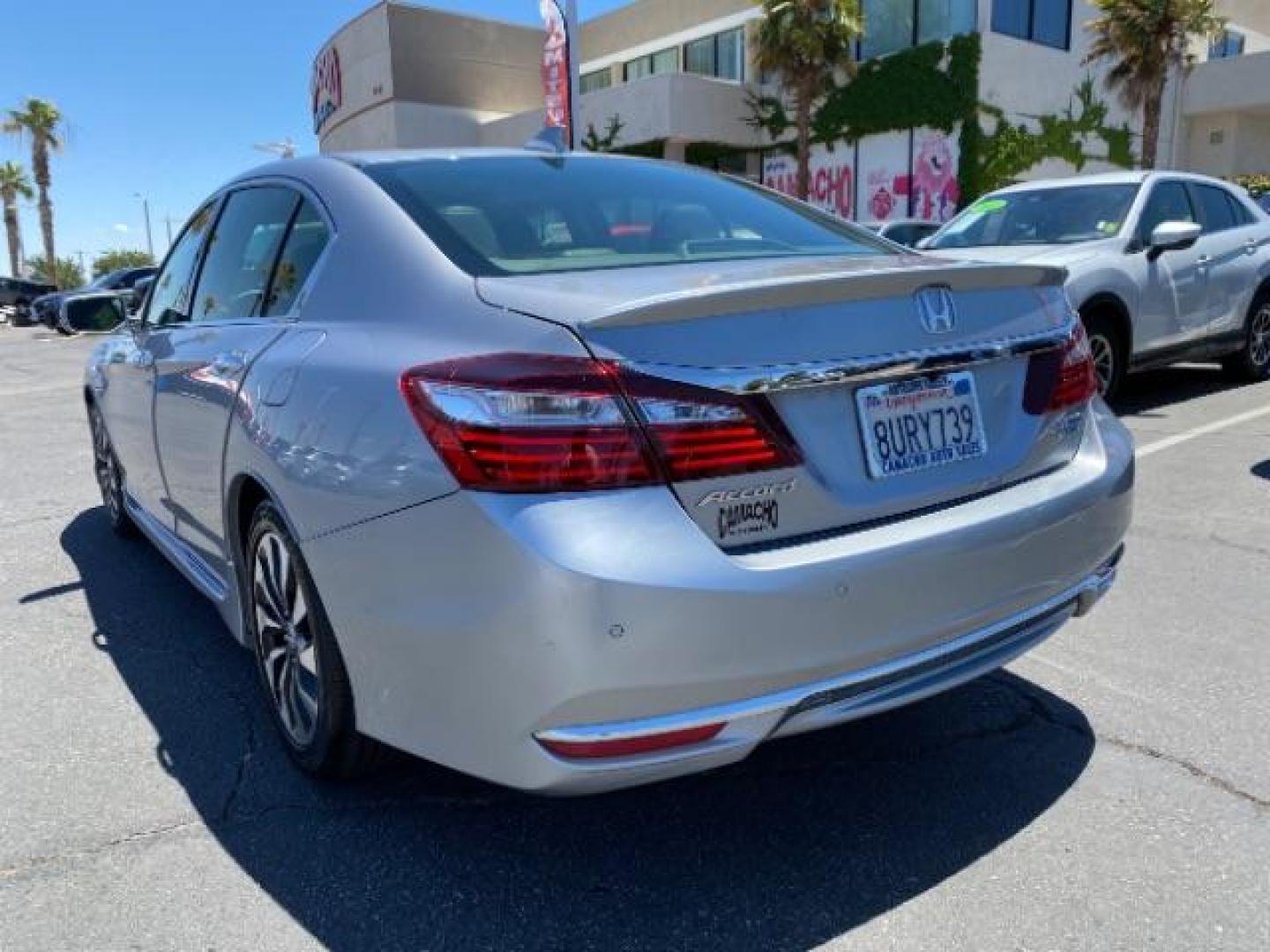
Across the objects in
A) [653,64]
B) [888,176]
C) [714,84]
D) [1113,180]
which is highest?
[653,64]

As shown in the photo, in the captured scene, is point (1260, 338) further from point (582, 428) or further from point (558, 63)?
point (558, 63)

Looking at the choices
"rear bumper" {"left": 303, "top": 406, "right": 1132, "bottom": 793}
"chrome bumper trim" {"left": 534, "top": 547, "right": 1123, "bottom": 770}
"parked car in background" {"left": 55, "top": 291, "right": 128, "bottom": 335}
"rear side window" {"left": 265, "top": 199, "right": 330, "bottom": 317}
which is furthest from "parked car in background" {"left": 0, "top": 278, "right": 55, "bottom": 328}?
"chrome bumper trim" {"left": 534, "top": 547, "right": 1123, "bottom": 770}

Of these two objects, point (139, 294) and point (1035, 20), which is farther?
point (1035, 20)

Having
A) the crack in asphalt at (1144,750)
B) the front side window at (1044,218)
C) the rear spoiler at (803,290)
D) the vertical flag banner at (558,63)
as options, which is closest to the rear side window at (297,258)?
the rear spoiler at (803,290)

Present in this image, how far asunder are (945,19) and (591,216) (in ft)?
76.2

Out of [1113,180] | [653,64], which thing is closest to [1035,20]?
[653,64]

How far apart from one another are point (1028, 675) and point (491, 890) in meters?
→ 1.86

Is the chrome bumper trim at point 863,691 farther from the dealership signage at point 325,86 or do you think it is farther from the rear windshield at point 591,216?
the dealership signage at point 325,86

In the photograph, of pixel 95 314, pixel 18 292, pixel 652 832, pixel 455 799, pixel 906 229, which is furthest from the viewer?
pixel 18 292

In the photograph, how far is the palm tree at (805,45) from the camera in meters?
24.1

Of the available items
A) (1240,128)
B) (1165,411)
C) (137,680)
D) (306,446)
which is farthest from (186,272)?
(1240,128)

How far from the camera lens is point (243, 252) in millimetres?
3477

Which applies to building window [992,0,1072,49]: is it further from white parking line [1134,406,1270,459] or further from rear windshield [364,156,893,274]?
rear windshield [364,156,893,274]

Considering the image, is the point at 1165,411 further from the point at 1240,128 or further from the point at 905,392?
the point at 1240,128
